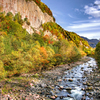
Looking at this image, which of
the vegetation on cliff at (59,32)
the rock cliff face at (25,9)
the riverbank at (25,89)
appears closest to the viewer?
the riverbank at (25,89)

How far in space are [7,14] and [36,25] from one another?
26780 mm

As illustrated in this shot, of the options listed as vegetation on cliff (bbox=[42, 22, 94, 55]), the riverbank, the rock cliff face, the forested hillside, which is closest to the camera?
the riverbank

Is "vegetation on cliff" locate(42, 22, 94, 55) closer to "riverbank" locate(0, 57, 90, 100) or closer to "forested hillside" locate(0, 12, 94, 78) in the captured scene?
"forested hillside" locate(0, 12, 94, 78)

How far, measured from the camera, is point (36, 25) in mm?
79250

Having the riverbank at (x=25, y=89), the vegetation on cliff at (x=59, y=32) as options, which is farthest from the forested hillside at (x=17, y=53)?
the vegetation on cliff at (x=59, y=32)

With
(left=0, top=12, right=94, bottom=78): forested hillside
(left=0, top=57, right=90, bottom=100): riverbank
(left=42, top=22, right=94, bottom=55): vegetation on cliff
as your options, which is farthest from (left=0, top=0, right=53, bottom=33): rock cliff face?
(left=0, top=57, right=90, bottom=100): riverbank

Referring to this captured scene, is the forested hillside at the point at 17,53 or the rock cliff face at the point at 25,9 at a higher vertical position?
the rock cliff face at the point at 25,9

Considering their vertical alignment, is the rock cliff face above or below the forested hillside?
above

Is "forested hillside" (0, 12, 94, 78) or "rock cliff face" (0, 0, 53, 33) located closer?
"forested hillside" (0, 12, 94, 78)

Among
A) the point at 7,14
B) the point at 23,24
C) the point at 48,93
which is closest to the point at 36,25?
the point at 23,24

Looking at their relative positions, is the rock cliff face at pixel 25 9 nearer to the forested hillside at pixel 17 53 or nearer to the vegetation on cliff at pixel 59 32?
the forested hillside at pixel 17 53

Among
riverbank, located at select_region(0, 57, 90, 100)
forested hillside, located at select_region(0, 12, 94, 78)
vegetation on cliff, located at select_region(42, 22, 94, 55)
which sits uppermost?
vegetation on cliff, located at select_region(42, 22, 94, 55)

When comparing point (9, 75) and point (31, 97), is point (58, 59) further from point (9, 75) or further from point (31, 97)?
point (31, 97)

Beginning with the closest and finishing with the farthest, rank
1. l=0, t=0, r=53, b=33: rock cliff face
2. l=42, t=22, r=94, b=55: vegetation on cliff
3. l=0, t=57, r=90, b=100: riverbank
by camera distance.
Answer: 1. l=0, t=57, r=90, b=100: riverbank
2. l=0, t=0, r=53, b=33: rock cliff face
3. l=42, t=22, r=94, b=55: vegetation on cliff
